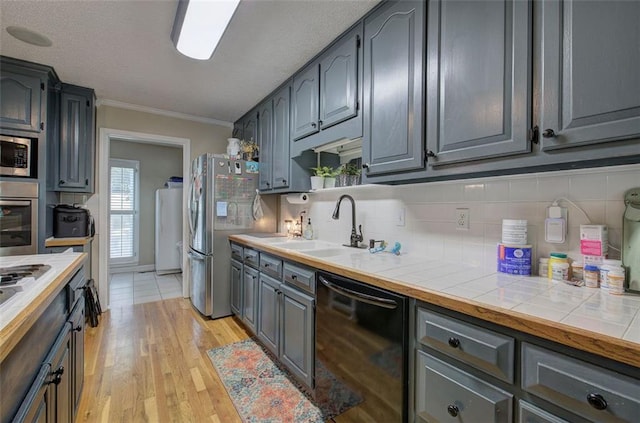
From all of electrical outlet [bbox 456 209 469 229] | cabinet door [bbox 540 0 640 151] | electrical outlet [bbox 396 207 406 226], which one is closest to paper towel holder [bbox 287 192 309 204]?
electrical outlet [bbox 396 207 406 226]

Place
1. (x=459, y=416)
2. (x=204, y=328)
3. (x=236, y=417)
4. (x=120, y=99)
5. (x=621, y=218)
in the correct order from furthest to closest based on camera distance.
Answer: (x=120, y=99)
(x=204, y=328)
(x=236, y=417)
(x=621, y=218)
(x=459, y=416)

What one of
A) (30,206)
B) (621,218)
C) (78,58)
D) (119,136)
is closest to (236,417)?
(621,218)

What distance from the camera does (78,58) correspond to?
2.29m

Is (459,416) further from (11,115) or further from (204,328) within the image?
(11,115)

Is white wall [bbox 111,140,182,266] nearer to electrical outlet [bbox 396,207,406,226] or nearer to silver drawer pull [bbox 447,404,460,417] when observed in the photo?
electrical outlet [bbox 396,207,406,226]

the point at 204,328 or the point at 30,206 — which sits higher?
the point at 30,206

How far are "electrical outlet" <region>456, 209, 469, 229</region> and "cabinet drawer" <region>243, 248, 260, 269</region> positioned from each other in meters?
1.54

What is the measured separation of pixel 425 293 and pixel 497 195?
739mm

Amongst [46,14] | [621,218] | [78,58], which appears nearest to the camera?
[621,218]

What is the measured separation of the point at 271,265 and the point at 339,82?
140 centimetres

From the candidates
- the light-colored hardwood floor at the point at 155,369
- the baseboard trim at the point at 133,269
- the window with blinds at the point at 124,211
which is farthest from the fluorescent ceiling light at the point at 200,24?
the baseboard trim at the point at 133,269

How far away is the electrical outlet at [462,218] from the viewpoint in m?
1.55

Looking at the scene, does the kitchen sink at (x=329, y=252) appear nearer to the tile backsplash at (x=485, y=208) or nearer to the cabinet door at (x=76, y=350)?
the tile backsplash at (x=485, y=208)

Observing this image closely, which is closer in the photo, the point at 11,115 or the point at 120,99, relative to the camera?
the point at 11,115
